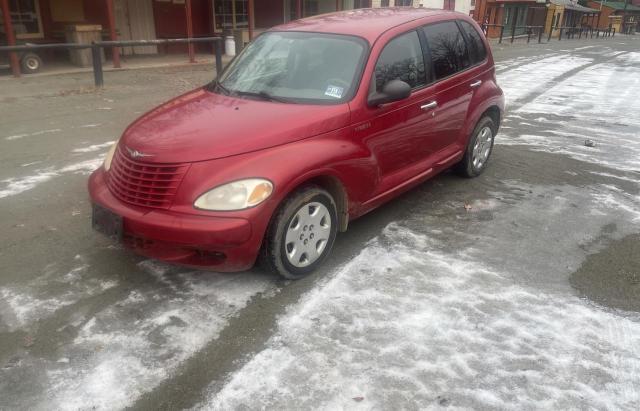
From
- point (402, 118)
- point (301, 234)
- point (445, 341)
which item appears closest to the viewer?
point (445, 341)

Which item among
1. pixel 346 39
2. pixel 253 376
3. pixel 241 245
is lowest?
pixel 253 376

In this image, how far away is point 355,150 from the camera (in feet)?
12.9

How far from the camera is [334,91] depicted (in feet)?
13.1

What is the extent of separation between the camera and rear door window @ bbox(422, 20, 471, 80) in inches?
189

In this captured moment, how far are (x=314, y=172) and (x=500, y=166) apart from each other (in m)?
3.65

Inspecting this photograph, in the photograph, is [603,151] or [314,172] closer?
[314,172]

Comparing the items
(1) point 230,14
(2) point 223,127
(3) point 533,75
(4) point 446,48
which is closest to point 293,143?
(2) point 223,127

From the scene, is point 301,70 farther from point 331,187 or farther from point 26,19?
point 26,19

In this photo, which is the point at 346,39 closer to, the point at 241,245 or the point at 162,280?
the point at 241,245

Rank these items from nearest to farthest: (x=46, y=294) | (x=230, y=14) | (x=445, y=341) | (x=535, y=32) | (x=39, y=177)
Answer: (x=445, y=341)
(x=46, y=294)
(x=39, y=177)
(x=230, y=14)
(x=535, y=32)

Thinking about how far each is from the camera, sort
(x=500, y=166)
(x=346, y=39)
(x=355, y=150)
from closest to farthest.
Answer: (x=355, y=150), (x=346, y=39), (x=500, y=166)

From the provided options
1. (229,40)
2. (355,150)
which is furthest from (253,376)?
(229,40)

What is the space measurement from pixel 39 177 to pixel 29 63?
842cm

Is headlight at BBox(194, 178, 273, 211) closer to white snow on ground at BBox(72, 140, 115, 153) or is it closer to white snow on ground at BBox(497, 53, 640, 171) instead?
white snow on ground at BBox(72, 140, 115, 153)
